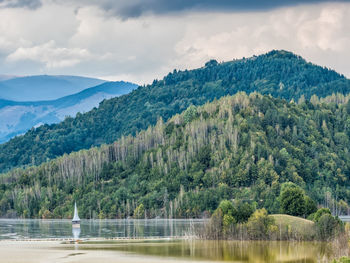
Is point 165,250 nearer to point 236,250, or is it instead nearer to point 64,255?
point 236,250

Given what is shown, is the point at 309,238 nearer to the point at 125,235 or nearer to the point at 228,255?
the point at 228,255

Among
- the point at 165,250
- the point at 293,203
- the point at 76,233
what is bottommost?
the point at 165,250

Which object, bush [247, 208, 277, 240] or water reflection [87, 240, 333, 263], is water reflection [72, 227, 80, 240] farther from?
bush [247, 208, 277, 240]

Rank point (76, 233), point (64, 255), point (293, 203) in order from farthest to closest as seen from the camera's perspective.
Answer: point (76, 233), point (293, 203), point (64, 255)

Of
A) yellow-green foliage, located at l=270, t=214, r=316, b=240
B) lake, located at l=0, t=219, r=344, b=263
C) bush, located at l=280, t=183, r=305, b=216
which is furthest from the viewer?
bush, located at l=280, t=183, r=305, b=216

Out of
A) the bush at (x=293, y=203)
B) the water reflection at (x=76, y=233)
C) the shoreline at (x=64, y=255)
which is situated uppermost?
the bush at (x=293, y=203)

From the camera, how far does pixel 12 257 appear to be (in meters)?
120

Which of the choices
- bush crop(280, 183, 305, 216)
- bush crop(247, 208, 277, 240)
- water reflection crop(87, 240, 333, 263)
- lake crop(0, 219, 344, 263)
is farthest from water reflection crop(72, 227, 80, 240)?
bush crop(280, 183, 305, 216)

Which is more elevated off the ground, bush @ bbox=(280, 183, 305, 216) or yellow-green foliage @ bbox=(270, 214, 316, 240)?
bush @ bbox=(280, 183, 305, 216)

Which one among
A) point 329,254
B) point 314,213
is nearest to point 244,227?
point 314,213

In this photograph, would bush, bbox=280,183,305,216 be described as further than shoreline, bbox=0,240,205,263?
Yes

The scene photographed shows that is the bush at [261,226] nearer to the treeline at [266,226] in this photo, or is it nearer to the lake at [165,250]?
the treeline at [266,226]

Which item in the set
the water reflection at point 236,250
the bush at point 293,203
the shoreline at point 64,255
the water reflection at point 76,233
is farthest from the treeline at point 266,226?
the water reflection at point 76,233

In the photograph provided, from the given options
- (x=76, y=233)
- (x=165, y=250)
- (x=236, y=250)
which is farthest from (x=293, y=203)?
(x=76, y=233)
